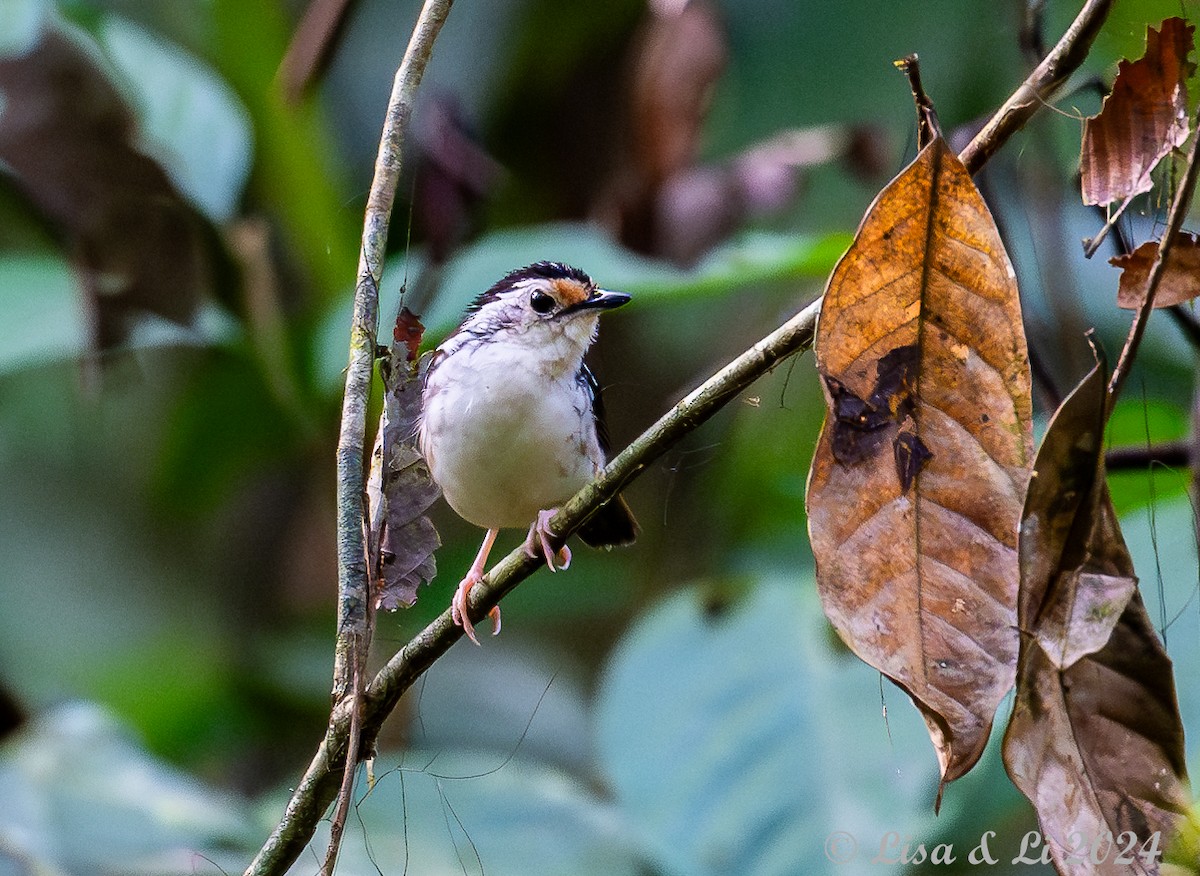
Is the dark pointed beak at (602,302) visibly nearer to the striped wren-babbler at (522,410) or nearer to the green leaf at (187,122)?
the striped wren-babbler at (522,410)

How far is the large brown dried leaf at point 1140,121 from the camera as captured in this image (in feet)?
4.96

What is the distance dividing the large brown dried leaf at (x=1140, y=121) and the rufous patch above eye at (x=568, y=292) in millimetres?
1380

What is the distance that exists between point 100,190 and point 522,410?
1.64m

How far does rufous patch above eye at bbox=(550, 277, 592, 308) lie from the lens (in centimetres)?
278

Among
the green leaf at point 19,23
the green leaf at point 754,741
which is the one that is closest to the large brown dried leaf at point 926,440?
the green leaf at point 754,741

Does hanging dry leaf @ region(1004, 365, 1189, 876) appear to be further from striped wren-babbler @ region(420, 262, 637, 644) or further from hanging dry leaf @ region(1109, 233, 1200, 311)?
striped wren-babbler @ region(420, 262, 637, 644)

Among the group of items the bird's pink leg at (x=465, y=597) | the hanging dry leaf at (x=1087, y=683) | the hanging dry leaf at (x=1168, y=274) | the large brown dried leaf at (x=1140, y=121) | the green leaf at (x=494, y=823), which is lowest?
the green leaf at (x=494, y=823)

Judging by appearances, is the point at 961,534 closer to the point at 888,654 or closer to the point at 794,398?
the point at 888,654

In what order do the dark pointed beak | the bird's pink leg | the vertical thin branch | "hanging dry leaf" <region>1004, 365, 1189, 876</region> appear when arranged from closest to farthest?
"hanging dry leaf" <region>1004, 365, 1189, 876</region>, the vertical thin branch, the bird's pink leg, the dark pointed beak

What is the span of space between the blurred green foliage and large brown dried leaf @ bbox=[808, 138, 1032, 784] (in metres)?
0.63

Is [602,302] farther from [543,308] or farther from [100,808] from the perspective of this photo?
[100,808]

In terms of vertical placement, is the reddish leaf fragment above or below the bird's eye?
above

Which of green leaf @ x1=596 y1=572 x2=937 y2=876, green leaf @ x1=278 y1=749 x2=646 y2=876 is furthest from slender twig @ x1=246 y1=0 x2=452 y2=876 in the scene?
green leaf @ x1=596 y1=572 x2=937 y2=876

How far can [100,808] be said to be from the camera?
9.70 ft
